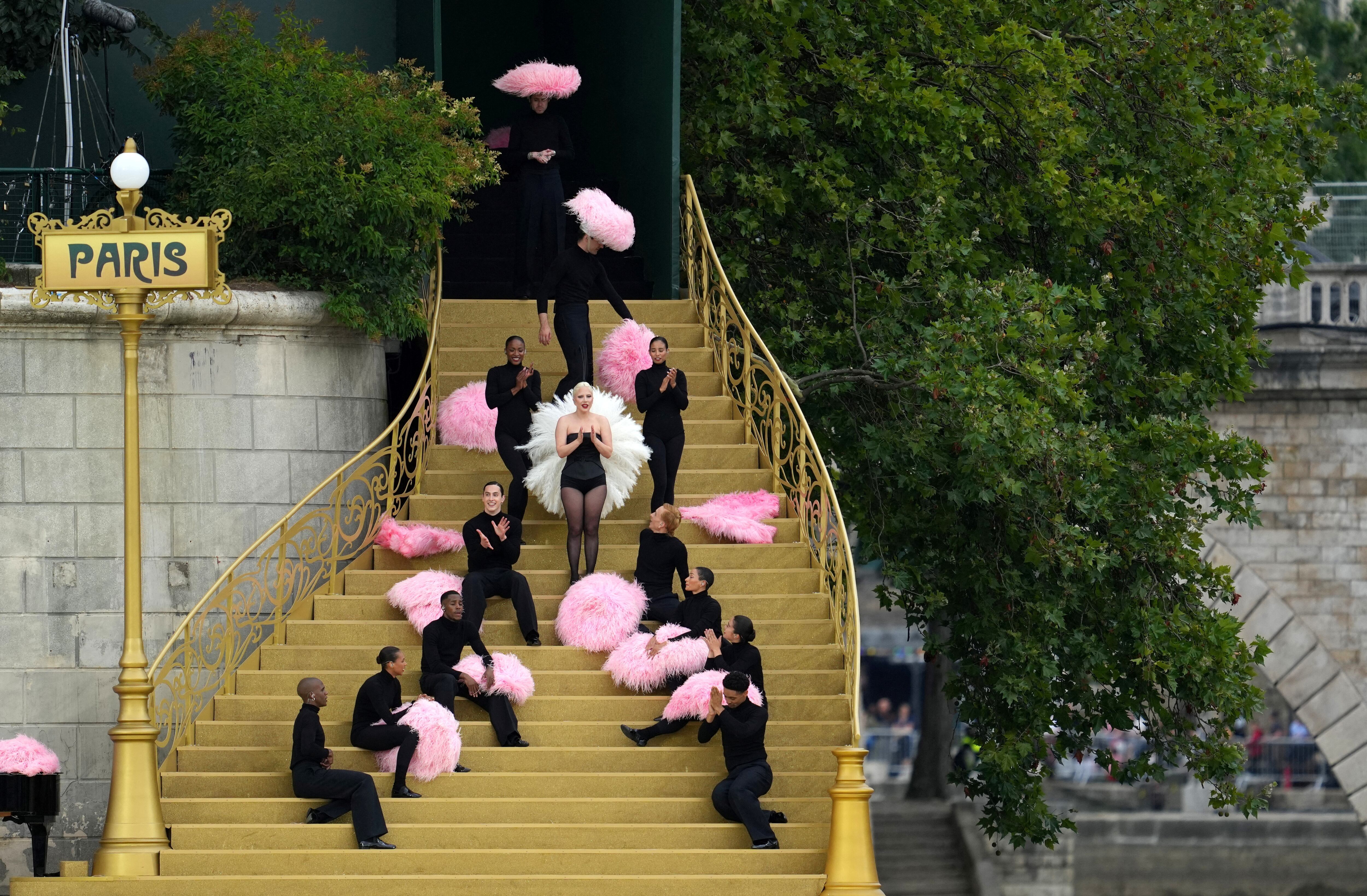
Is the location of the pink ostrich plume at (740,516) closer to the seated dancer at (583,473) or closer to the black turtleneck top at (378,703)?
the seated dancer at (583,473)

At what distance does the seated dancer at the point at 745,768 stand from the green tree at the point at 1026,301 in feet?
15.0

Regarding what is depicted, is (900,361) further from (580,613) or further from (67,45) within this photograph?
(67,45)

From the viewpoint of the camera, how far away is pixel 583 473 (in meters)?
14.9

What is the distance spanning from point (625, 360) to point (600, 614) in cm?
321

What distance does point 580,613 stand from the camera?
568 inches

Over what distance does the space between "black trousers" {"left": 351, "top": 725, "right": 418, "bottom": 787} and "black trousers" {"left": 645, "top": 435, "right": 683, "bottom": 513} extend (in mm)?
3094

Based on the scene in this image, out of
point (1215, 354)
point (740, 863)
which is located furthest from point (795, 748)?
point (1215, 354)

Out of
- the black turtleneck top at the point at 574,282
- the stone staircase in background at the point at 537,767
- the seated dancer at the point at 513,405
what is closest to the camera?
the stone staircase in background at the point at 537,767

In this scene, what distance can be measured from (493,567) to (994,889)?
1638 centimetres

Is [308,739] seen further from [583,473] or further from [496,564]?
[583,473]

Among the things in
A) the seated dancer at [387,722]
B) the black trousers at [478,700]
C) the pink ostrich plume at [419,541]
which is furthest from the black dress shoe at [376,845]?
the pink ostrich plume at [419,541]

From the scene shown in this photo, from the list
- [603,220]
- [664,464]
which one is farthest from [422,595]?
[603,220]

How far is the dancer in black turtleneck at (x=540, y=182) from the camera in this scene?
59.2ft

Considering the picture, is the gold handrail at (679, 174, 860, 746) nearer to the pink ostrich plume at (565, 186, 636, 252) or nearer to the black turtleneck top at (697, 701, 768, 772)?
the black turtleneck top at (697, 701, 768, 772)
